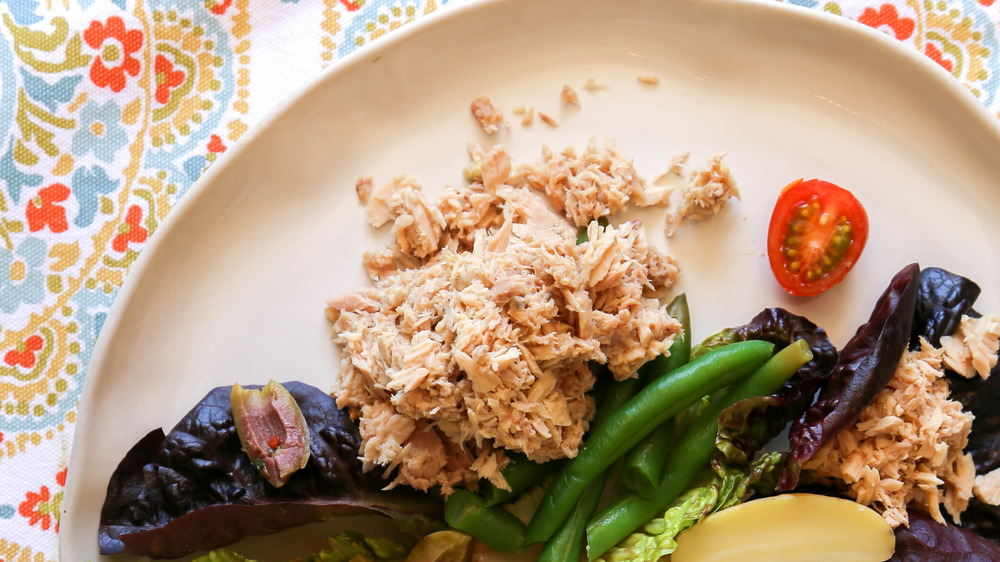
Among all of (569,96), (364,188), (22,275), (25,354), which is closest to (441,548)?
(364,188)

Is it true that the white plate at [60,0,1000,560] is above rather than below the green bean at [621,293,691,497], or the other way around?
above

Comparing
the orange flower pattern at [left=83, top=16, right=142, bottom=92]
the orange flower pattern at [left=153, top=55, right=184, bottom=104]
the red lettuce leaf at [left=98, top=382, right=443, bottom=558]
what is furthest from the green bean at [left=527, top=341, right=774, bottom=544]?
the orange flower pattern at [left=83, top=16, right=142, bottom=92]

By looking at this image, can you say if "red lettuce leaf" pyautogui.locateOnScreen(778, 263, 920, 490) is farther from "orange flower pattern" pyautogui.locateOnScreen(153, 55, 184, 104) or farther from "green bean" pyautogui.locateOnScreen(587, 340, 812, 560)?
"orange flower pattern" pyautogui.locateOnScreen(153, 55, 184, 104)

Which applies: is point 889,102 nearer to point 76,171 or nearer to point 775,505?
point 775,505

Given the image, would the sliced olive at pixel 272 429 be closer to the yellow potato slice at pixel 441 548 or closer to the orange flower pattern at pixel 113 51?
the yellow potato slice at pixel 441 548

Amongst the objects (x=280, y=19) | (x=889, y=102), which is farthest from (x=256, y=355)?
(x=889, y=102)

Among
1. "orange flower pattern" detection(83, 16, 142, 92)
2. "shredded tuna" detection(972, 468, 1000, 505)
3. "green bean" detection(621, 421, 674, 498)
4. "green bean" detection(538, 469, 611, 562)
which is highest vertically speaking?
"orange flower pattern" detection(83, 16, 142, 92)
